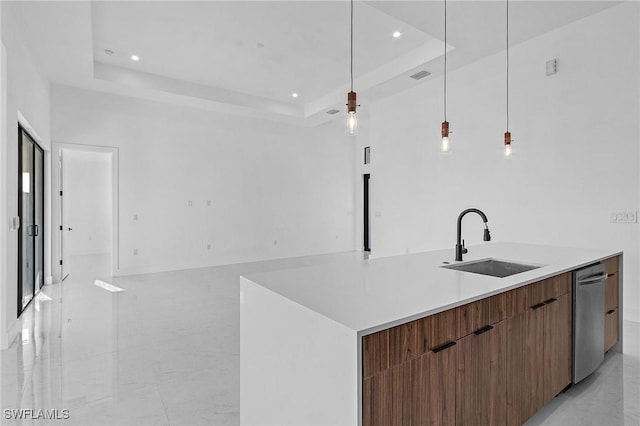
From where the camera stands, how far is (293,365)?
1.38 metres

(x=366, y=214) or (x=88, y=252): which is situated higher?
(x=366, y=214)

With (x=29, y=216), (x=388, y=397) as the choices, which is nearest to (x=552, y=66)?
(x=388, y=397)

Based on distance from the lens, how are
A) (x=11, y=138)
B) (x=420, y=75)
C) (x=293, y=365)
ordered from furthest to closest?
1. (x=420, y=75)
2. (x=11, y=138)
3. (x=293, y=365)

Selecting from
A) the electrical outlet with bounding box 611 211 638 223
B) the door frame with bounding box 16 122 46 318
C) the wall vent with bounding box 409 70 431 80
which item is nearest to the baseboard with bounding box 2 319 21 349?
the door frame with bounding box 16 122 46 318

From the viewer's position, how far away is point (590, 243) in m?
3.88

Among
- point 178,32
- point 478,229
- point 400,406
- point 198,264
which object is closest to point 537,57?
point 478,229

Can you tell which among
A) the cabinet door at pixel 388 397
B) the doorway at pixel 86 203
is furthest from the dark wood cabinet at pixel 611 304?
the doorway at pixel 86 203

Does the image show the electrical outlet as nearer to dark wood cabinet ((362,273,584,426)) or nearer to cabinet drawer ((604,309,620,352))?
cabinet drawer ((604,309,620,352))

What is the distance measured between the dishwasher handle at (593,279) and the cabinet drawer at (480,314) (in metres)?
0.93

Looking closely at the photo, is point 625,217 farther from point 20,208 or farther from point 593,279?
point 20,208

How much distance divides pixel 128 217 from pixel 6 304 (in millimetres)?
3323

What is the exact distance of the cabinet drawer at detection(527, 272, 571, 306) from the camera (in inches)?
72.1

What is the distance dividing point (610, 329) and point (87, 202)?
1100 centimetres

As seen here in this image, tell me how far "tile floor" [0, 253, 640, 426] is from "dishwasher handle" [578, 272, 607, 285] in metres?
0.68
